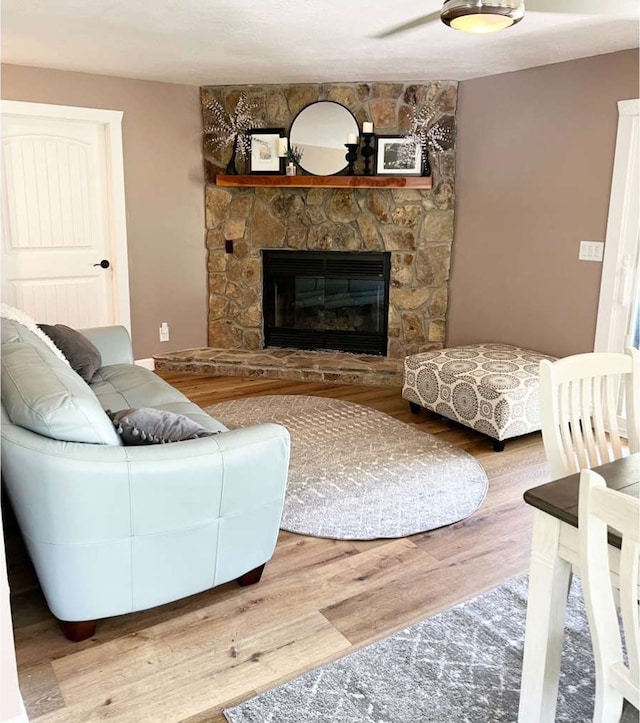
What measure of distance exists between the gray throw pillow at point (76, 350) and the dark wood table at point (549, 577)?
2545 millimetres

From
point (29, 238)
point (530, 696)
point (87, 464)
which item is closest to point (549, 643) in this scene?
point (530, 696)

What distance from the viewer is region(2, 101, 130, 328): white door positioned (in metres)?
4.58

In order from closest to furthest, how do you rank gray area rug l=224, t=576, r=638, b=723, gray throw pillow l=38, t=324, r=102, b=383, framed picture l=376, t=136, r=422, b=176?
1. gray area rug l=224, t=576, r=638, b=723
2. gray throw pillow l=38, t=324, r=102, b=383
3. framed picture l=376, t=136, r=422, b=176

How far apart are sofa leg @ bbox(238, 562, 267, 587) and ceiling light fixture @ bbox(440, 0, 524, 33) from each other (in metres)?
2.28

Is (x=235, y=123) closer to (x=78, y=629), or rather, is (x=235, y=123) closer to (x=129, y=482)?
(x=129, y=482)

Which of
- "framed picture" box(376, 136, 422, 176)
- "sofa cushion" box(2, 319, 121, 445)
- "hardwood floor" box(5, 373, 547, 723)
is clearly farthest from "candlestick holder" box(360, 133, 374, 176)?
"sofa cushion" box(2, 319, 121, 445)

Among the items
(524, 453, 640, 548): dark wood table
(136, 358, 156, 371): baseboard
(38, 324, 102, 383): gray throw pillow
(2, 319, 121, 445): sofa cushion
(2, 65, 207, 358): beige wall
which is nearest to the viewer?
(524, 453, 640, 548): dark wood table

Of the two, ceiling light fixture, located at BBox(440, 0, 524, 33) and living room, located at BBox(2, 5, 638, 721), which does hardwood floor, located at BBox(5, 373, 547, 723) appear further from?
ceiling light fixture, located at BBox(440, 0, 524, 33)

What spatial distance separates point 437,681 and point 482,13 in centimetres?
239

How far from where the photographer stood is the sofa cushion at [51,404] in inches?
76.0

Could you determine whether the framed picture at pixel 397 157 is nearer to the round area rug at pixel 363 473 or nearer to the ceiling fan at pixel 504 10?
the ceiling fan at pixel 504 10

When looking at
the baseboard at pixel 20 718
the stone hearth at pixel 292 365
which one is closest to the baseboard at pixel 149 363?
the stone hearth at pixel 292 365

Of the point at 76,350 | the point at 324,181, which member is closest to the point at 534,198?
the point at 324,181

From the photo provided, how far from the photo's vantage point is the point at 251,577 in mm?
2410
